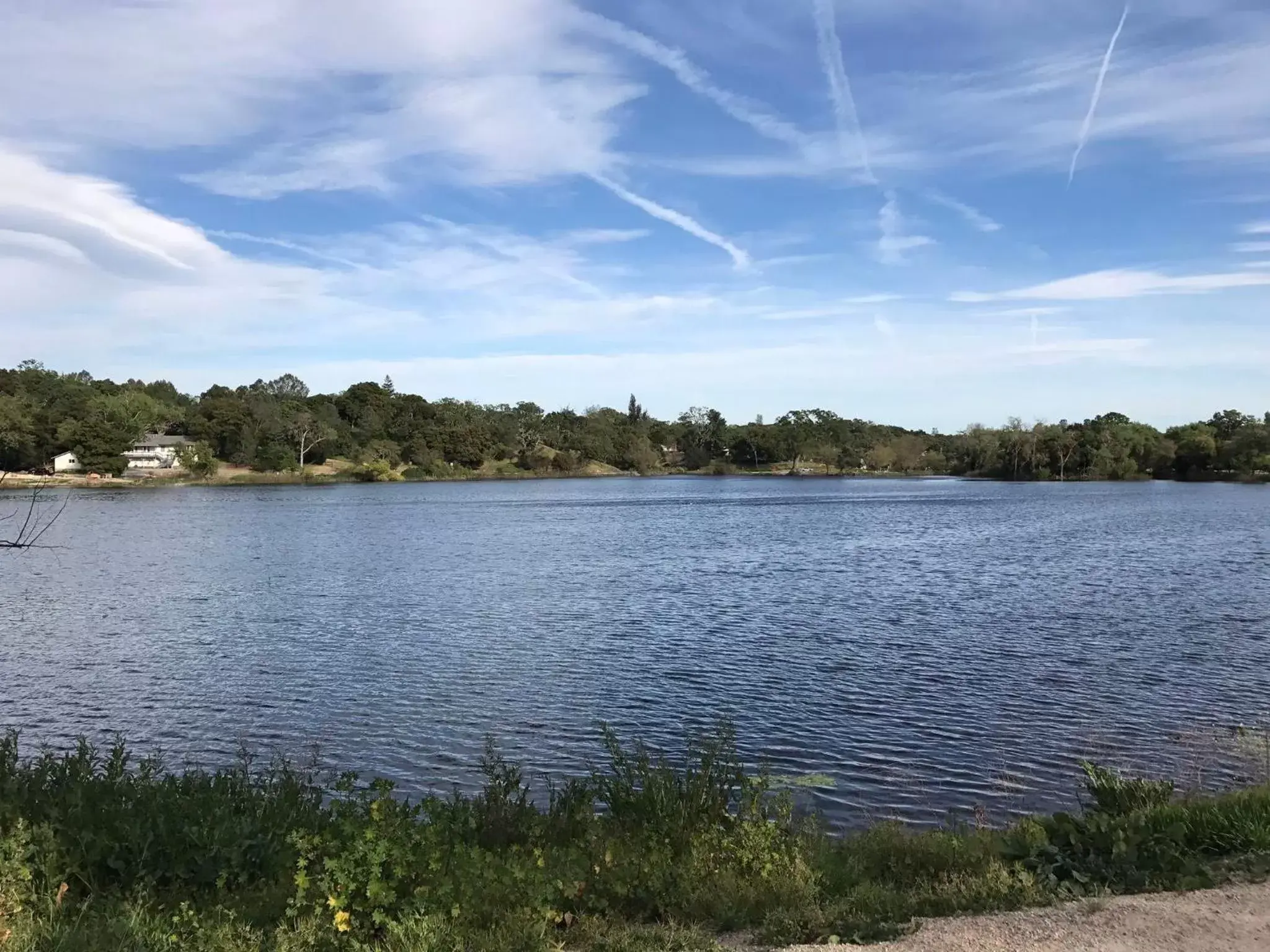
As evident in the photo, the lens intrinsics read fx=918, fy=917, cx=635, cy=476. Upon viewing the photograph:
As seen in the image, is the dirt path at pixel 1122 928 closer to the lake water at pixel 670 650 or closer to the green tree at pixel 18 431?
the lake water at pixel 670 650

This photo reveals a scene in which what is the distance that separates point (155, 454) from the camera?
150750mm

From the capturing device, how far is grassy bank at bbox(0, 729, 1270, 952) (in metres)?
7.07

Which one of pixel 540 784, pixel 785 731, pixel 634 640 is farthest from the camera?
pixel 634 640

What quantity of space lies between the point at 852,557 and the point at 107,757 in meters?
38.0

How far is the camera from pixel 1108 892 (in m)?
7.84

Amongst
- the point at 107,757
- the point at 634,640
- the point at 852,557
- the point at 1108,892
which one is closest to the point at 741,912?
the point at 1108,892

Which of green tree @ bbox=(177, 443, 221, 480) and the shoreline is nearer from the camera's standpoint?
the shoreline

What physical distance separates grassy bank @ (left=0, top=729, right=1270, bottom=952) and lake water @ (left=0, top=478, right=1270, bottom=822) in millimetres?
3936

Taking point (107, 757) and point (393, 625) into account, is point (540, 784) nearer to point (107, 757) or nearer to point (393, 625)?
point (107, 757)

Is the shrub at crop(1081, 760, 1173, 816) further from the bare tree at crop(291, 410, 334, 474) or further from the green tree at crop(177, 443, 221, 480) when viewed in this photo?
the bare tree at crop(291, 410, 334, 474)

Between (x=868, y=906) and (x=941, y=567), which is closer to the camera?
(x=868, y=906)

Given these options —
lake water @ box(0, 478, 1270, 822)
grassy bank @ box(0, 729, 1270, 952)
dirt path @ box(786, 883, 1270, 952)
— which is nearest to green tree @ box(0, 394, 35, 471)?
lake water @ box(0, 478, 1270, 822)

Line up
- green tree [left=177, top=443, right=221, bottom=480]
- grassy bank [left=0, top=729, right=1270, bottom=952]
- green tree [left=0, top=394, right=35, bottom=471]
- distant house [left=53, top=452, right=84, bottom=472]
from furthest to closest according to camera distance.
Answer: green tree [left=177, top=443, right=221, bottom=480] < distant house [left=53, top=452, right=84, bottom=472] < green tree [left=0, top=394, right=35, bottom=471] < grassy bank [left=0, top=729, right=1270, bottom=952]

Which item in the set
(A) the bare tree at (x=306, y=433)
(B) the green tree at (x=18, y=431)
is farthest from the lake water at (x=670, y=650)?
(A) the bare tree at (x=306, y=433)
